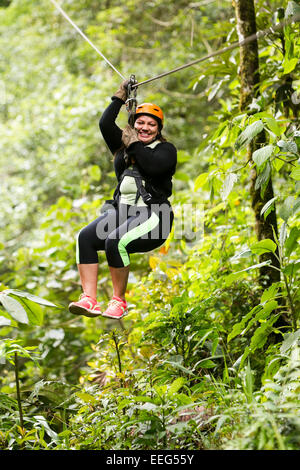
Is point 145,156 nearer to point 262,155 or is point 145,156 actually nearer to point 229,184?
point 229,184

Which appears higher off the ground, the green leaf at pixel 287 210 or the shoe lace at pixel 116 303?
the green leaf at pixel 287 210

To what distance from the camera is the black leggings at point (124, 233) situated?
3047mm

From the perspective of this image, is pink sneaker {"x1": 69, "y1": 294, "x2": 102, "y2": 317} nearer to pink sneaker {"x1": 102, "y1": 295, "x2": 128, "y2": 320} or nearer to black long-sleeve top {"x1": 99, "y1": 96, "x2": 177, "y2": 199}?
pink sneaker {"x1": 102, "y1": 295, "x2": 128, "y2": 320}

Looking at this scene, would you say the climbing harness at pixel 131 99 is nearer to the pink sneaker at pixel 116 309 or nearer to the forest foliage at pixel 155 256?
the forest foliage at pixel 155 256

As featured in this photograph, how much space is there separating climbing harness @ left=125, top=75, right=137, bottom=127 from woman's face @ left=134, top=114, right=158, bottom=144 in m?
0.06

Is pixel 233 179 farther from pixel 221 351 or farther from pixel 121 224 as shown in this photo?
pixel 221 351

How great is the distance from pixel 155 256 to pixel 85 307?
7.81ft

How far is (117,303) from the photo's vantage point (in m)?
3.07

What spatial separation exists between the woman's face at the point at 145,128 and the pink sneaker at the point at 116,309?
937mm

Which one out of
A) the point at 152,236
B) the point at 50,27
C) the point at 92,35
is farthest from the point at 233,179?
the point at 50,27

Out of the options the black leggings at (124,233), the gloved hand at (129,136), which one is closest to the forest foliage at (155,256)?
the black leggings at (124,233)

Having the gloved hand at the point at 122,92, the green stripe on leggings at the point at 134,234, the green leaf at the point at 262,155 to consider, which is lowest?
the green stripe on leggings at the point at 134,234

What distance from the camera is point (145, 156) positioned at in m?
3.14
